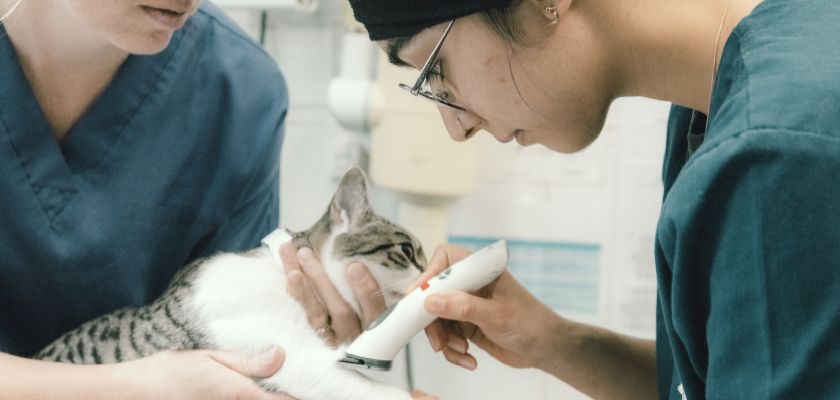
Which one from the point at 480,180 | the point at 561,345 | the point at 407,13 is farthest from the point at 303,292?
the point at 480,180

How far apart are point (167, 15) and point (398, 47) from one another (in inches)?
11.9

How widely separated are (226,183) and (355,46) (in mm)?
504

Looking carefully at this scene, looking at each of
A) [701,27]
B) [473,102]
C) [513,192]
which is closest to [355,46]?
[513,192]

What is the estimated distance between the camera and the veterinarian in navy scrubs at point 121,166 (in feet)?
2.86

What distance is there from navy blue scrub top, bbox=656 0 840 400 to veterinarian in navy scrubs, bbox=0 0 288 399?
21.3 inches

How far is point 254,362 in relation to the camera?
92cm

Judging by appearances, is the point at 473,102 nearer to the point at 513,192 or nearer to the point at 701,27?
the point at 701,27

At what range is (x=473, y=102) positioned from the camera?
0.76 metres

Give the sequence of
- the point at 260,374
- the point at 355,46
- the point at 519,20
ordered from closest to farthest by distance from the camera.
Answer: the point at 519,20 < the point at 260,374 < the point at 355,46

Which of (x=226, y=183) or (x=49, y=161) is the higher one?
(x=49, y=161)

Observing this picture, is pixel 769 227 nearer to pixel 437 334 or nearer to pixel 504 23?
pixel 504 23

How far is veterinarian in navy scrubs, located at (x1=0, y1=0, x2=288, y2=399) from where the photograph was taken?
2.86 feet

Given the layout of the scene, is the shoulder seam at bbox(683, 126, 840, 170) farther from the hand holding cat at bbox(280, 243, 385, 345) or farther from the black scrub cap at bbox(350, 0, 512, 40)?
the hand holding cat at bbox(280, 243, 385, 345)

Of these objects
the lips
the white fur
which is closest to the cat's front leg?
the white fur
